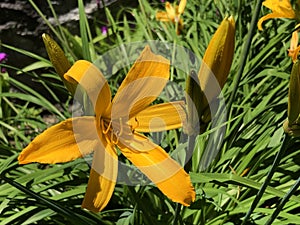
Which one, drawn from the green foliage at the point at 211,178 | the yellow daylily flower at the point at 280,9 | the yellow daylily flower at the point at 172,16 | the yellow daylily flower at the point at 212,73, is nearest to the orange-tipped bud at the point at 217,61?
the yellow daylily flower at the point at 212,73

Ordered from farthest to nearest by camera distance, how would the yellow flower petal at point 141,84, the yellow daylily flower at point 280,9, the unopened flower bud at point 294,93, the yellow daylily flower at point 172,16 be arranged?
the yellow daylily flower at point 172,16 → the yellow daylily flower at point 280,9 → the yellow flower petal at point 141,84 → the unopened flower bud at point 294,93

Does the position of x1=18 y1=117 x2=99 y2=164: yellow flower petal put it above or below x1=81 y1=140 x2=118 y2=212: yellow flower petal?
above

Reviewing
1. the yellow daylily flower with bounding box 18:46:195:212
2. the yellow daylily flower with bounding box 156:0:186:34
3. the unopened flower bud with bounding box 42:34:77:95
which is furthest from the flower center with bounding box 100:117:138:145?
the yellow daylily flower with bounding box 156:0:186:34

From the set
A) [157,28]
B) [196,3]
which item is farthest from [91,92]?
[196,3]

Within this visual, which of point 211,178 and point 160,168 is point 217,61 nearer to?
point 160,168

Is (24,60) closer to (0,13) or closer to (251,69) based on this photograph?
(0,13)

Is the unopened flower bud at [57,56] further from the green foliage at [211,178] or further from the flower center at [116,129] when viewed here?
the green foliage at [211,178]

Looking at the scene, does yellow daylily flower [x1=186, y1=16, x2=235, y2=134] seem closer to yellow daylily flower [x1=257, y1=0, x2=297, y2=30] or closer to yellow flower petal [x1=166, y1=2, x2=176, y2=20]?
yellow daylily flower [x1=257, y1=0, x2=297, y2=30]

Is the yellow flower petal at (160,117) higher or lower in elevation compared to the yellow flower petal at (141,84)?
lower
